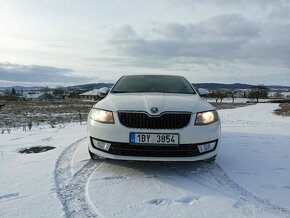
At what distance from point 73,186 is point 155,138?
43.7 inches

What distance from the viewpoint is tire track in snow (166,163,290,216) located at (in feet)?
10.6

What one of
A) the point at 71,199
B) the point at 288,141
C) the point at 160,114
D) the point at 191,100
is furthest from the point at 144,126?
the point at 288,141

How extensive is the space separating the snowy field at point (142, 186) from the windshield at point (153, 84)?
128 cm

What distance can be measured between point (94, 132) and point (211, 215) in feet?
6.57

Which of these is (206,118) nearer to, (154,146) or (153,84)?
(154,146)

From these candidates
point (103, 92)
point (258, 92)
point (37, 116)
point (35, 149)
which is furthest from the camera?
point (258, 92)

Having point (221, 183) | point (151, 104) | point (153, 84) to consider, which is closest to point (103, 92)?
point (153, 84)

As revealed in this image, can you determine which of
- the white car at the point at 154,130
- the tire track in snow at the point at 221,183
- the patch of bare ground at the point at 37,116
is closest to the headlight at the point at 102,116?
the white car at the point at 154,130

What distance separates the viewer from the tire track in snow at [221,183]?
10.6ft

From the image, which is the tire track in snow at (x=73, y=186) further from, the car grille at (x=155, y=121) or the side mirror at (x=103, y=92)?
the side mirror at (x=103, y=92)

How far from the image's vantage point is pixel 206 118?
14.5 feet

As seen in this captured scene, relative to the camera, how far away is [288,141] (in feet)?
23.0

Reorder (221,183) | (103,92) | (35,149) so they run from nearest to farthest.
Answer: (221,183) < (103,92) < (35,149)

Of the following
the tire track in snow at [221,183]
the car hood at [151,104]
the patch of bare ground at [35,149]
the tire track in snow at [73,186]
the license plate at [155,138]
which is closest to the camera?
the tire track in snow at [73,186]
